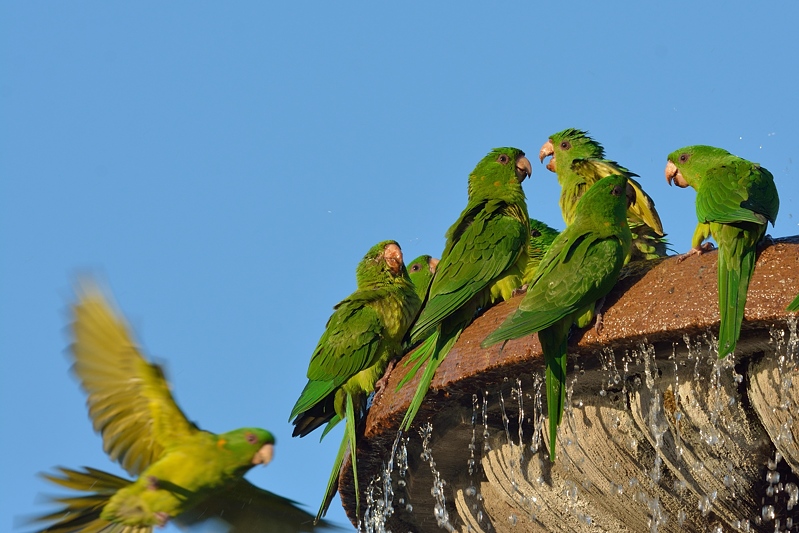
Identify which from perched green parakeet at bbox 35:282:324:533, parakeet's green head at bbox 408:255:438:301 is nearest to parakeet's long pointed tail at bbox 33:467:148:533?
perched green parakeet at bbox 35:282:324:533

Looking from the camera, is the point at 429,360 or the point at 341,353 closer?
the point at 429,360

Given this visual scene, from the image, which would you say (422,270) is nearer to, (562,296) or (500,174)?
(500,174)

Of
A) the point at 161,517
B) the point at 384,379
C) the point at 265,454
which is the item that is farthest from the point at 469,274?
the point at 161,517

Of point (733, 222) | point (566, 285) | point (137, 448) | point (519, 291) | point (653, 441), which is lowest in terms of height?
point (653, 441)

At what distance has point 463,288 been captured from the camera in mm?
5035

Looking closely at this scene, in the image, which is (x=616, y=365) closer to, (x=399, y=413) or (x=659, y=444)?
(x=659, y=444)

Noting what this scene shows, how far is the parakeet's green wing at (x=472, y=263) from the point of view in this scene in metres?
4.98

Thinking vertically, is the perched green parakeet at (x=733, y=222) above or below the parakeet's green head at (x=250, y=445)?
above

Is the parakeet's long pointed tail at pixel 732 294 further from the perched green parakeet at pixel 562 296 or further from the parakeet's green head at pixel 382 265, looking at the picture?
the parakeet's green head at pixel 382 265

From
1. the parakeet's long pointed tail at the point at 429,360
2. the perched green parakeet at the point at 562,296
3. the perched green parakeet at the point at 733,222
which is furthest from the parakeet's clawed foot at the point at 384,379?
the perched green parakeet at the point at 733,222

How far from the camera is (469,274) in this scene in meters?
5.12

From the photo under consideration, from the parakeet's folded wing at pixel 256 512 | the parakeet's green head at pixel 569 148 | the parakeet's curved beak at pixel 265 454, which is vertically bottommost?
the parakeet's folded wing at pixel 256 512

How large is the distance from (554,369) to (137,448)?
6.17 ft

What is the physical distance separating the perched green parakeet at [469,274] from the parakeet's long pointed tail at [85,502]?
1.34 m
